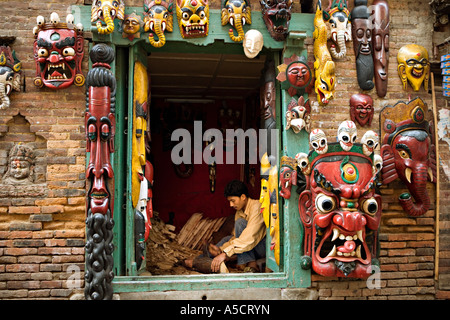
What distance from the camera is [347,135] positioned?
4.45 meters

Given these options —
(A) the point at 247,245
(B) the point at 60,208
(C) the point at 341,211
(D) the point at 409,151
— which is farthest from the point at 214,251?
(D) the point at 409,151

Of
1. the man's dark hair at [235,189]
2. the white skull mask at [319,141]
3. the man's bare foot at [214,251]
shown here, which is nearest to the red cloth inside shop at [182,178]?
the man's dark hair at [235,189]

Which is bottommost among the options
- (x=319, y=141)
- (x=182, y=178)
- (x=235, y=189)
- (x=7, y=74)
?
(x=235, y=189)

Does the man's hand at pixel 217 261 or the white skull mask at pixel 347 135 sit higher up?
the white skull mask at pixel 347 135

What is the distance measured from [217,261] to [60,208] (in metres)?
1.98

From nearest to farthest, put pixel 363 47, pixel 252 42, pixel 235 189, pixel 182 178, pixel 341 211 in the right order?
pixel 341 211, pixel 252 42, pixel 363 47, pixel 235 189, pixel 182 178

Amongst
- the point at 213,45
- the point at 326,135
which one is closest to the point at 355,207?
the point at 326,135

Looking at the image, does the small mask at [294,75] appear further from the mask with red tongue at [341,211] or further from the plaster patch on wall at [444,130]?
the plaster patch on wall at [444,130]

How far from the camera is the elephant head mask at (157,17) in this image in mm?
4441

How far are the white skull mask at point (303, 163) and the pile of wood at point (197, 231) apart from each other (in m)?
2.90

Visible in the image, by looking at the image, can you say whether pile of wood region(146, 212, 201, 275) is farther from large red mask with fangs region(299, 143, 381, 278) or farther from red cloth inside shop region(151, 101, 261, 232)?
large red mask with fangs region(299, 143, 381, 278)

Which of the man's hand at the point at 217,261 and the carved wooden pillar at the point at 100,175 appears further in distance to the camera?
the man's hand at the point at 217,261

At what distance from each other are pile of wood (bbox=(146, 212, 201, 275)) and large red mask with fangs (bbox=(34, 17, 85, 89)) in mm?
2615

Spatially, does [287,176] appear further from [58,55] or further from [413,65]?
[58,55]
